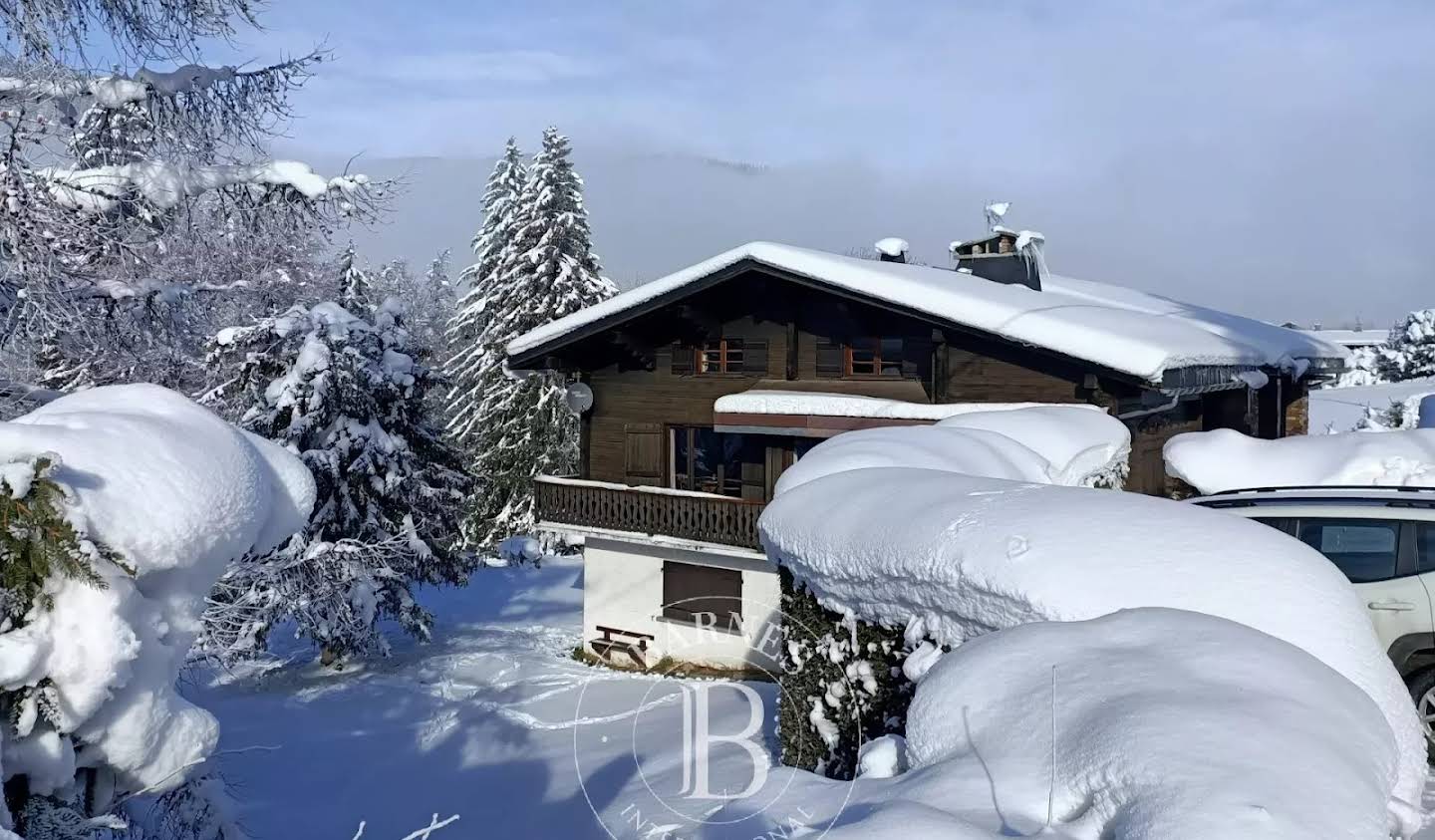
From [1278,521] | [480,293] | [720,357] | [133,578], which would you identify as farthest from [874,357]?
[480,293]

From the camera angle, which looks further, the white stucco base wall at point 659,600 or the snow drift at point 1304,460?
the white stucco base wall at point 659,600

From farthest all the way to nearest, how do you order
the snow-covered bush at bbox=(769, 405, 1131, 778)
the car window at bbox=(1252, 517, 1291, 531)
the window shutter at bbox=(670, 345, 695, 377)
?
the window shutter at bbox=(670, 345, 695, 377) → the car window at bbox=(1252, 517, 1291, 531) → the snow-covered bush at bbox=(769, 405, 1131, 778)

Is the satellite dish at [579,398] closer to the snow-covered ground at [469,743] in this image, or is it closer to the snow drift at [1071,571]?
the snow-covered ground at [469,743]

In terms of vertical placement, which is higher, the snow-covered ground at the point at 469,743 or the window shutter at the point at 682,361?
the window shutter at the point at 682,361

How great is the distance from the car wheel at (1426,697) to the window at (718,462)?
11.6m

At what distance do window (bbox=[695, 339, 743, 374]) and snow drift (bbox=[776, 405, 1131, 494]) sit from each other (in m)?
6.42

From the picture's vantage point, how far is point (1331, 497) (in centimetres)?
725

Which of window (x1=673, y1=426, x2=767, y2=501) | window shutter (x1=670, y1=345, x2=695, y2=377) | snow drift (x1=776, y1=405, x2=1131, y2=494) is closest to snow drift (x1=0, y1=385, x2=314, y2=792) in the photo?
snow drift (x1=776, y1=405, x2=1131, y2=494)

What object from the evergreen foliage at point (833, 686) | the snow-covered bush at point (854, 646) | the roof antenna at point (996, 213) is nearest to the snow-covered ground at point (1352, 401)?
the roof antenna at point (996, 213)

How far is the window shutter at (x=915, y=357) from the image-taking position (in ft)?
52.8

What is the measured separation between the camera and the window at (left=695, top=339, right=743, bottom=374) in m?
17.8

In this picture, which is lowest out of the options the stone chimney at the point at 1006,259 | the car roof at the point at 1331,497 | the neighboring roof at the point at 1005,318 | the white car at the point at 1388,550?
the white car at the point at 1388,550

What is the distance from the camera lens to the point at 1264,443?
43.5ft

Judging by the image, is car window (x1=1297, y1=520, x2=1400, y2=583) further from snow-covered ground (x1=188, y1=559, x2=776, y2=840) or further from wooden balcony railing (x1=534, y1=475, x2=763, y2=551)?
wooden balcony railing (x1=534, y1=475, x2=763, y2=551)
